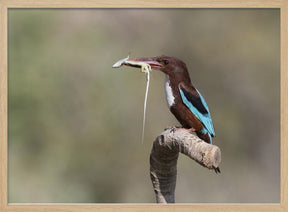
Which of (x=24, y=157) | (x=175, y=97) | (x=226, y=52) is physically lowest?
(x=24, y=157)

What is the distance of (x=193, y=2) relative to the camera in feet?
12.0

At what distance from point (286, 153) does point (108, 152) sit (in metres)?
1.85

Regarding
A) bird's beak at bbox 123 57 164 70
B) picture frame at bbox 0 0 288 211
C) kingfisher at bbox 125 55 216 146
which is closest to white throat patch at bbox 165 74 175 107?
kingfisher at bbox 125 55 216 146

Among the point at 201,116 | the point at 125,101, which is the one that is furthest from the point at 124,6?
the point at 125,101

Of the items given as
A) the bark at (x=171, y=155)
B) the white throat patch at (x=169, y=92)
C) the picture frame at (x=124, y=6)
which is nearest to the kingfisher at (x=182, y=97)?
the white throat patch at (x=169, y=92)

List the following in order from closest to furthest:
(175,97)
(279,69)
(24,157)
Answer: (175,97), (279,69), (24,157)

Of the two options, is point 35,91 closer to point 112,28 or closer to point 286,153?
point 112,28

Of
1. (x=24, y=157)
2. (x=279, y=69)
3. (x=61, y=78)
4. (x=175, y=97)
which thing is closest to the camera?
(x=175, y=97)

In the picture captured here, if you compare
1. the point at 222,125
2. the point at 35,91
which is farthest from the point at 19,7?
the point at 222,125

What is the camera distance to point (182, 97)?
11.8ft

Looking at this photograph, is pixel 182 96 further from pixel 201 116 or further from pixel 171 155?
pixel 171 155

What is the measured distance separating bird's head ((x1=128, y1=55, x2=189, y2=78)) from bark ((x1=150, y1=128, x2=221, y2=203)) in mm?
397

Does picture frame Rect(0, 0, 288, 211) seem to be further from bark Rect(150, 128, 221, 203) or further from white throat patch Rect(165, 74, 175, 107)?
white throat patch Rect(165, 74, 175, 107)

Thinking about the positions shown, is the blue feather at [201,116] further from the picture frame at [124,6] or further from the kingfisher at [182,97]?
the picture frame at [124,6]
